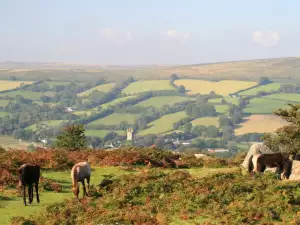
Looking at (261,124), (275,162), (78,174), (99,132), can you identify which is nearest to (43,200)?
(78,174)

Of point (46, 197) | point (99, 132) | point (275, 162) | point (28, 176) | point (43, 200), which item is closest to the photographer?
point (28, 176)

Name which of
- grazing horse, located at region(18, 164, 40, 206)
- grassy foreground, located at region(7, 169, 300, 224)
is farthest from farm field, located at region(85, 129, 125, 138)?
grazing horse, located at region(18, 164, 40, 206)

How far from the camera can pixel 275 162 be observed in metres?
28.2

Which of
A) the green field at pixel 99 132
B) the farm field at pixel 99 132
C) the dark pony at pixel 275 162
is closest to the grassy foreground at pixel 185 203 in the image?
the dark pony at pixel 275 162

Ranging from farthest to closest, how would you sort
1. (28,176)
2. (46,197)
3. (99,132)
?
(99,132) → (46,197) → (28,176)

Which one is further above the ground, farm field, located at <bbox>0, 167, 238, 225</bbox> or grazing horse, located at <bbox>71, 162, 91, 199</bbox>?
grazing horse, located at <bbox>71, 162, 91, 199</bbox>

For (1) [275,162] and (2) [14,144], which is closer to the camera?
(1) [275,162]

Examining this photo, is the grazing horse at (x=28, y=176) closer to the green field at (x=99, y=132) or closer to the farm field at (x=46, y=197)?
the farm field at (x=46, y=197)

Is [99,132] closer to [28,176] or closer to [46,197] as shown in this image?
[46,197]

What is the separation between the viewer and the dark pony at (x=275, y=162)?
1107 inches

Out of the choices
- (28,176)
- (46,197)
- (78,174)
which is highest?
(28,176)

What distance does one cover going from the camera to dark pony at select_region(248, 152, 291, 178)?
1107 inches

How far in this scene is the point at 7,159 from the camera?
105ft

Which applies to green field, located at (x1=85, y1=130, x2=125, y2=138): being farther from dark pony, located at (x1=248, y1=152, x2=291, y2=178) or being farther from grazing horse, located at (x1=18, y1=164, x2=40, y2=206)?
grazing horse, located at (x1=18, y1=164, x2=40, y2=206)
